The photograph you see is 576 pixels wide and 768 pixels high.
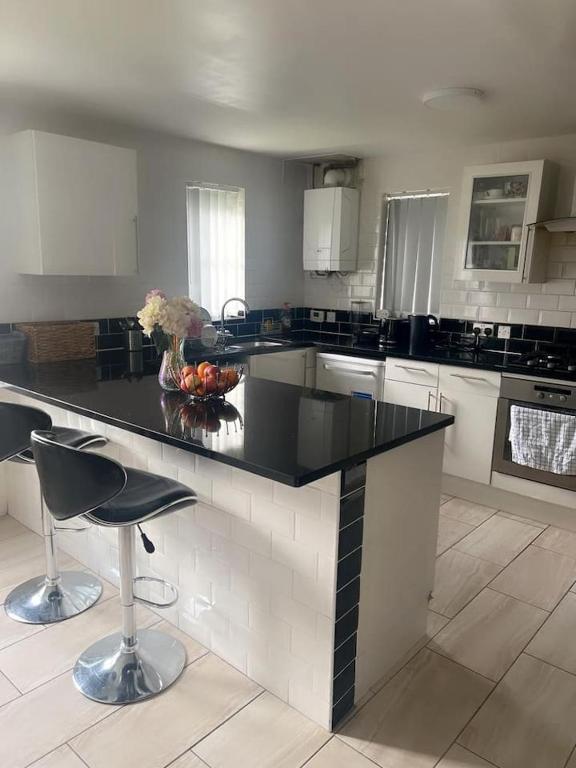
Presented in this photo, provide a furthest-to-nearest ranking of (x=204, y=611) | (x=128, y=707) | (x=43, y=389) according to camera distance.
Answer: (x=43, y=389) → (x=204, y=611) → (x=128, y=707)

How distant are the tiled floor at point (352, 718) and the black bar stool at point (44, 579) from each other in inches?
2.6

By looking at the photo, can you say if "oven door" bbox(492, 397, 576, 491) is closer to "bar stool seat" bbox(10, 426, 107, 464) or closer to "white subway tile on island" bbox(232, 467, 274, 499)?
"white subway tile on island" bbox(232, 467, 274, 499)

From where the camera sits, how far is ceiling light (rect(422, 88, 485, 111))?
8.99 ft

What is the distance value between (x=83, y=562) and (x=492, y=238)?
126 inches

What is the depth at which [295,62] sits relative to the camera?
244 cm

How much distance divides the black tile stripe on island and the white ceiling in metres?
1.58

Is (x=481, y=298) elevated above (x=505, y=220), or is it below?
below

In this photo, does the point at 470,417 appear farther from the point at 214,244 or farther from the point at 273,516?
the point at 214,244

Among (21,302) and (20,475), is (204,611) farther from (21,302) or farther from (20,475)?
(21,302)

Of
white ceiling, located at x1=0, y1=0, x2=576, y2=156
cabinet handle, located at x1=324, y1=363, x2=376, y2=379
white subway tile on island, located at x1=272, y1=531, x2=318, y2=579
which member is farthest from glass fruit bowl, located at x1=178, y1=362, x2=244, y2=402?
cabinet handle, located at x1=324, y1=363, x2=376, y2=379

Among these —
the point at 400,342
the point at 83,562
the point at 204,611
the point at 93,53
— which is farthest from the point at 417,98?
the point at 83,562

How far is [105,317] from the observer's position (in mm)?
3812

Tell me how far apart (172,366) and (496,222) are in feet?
8.28

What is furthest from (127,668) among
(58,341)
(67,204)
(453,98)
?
(453,98)
